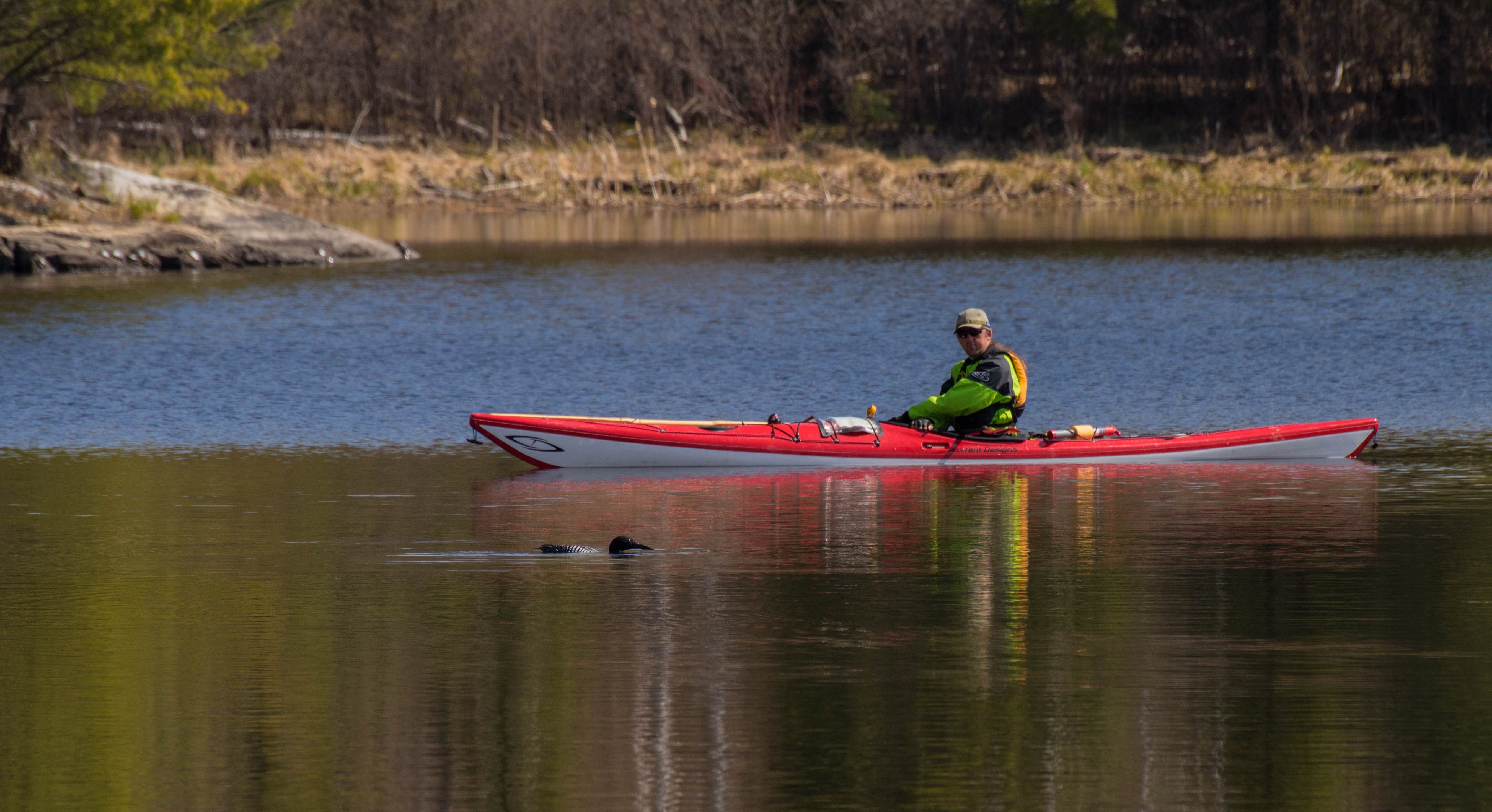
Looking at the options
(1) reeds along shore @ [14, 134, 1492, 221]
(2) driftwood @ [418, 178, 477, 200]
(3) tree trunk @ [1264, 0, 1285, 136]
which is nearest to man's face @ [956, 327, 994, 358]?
(1) reeds along shore @ [14, 134, 1492, 221]

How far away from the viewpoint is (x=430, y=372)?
72.9 feet

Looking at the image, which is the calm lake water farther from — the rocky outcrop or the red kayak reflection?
the rocky outcrop

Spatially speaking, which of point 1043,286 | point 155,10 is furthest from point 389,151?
point 1043,286

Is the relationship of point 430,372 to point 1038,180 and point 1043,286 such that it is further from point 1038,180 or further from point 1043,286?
point 1038,180

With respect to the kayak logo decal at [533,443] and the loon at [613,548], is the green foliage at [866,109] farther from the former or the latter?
the loon at [613,548]

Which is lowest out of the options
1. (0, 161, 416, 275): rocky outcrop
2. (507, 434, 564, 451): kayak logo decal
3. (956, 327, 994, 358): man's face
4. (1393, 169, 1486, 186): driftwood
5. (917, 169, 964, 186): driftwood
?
(507, 434, 564, 451): kayak logo decal

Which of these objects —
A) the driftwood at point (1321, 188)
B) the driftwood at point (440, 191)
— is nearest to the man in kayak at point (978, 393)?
the driftwood at point (440, 191)

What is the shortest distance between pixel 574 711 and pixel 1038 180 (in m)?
44.9

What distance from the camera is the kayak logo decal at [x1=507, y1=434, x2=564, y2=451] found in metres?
15.4

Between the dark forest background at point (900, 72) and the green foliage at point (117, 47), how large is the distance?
15.0 meters

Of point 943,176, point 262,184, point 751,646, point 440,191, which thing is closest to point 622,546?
point 751,646

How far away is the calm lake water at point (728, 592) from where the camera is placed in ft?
24.4

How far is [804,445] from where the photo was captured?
50.5 feet

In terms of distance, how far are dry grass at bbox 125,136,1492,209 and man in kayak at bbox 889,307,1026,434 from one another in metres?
35.1
